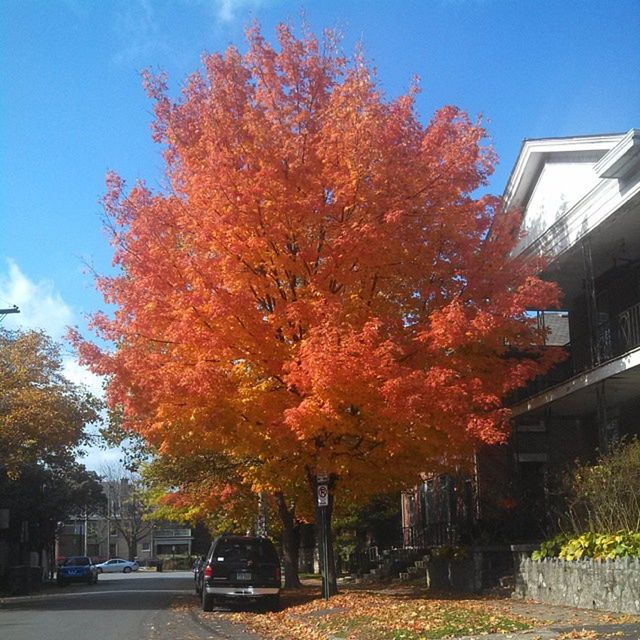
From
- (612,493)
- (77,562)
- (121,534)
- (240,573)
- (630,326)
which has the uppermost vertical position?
(630,326)

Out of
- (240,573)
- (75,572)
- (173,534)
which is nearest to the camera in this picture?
(240,573)

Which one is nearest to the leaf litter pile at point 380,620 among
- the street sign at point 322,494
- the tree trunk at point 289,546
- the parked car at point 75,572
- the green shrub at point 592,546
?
the green shrub at point 592,546

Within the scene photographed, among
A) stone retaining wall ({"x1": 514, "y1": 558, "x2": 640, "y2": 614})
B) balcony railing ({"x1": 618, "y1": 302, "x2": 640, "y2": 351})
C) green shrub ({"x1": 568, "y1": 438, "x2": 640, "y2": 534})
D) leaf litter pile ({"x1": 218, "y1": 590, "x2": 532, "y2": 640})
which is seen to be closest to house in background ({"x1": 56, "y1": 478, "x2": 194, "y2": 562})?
leaf litter pile ({"x1": 218, "y1": 590, "x2": 532, "y2": 640})

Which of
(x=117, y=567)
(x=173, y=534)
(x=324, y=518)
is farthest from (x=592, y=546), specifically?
(x=173, y=534)

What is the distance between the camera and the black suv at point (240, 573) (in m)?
19.0

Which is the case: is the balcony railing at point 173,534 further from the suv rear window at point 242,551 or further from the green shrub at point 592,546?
the green shrub at point 592,546

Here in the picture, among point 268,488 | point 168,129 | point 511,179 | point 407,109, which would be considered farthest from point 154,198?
point 511,179

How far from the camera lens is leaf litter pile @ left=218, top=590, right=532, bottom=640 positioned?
1192cm

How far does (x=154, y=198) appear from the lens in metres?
17.1

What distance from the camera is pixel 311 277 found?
16344 millimetres

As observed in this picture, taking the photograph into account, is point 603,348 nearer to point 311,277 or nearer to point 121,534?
point 311,277

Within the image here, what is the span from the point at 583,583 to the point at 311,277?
7.52m

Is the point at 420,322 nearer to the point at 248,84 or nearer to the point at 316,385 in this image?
the point at 316,385

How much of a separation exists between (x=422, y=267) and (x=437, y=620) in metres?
6.82
